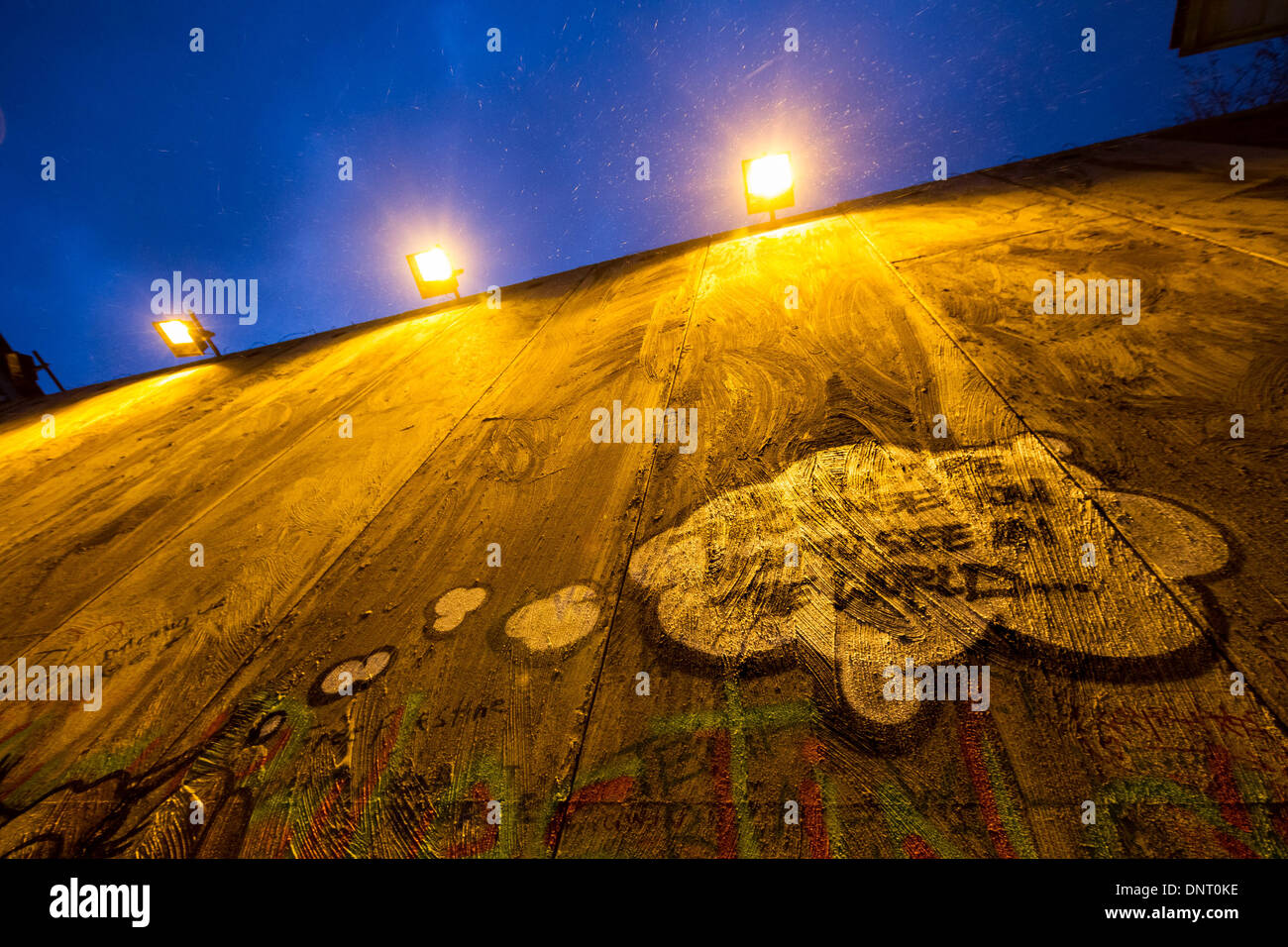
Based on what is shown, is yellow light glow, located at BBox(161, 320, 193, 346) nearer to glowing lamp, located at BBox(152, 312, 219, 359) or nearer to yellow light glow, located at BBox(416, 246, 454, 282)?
glowing lamp, located at BBox(152, 312, 219, 359)

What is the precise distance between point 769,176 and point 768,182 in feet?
0.18

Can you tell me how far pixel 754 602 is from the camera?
4.21 feet

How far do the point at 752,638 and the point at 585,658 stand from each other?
1.46 feet

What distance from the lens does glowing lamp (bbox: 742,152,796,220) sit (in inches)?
198

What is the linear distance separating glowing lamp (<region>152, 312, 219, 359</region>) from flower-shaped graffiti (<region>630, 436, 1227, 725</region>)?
8.49 meters

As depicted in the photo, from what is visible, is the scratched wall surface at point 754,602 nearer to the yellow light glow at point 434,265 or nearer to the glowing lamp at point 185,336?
the yellow light glow at point 434,265

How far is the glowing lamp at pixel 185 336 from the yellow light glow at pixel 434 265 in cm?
347

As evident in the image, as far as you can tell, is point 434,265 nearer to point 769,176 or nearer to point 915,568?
point 769,176
